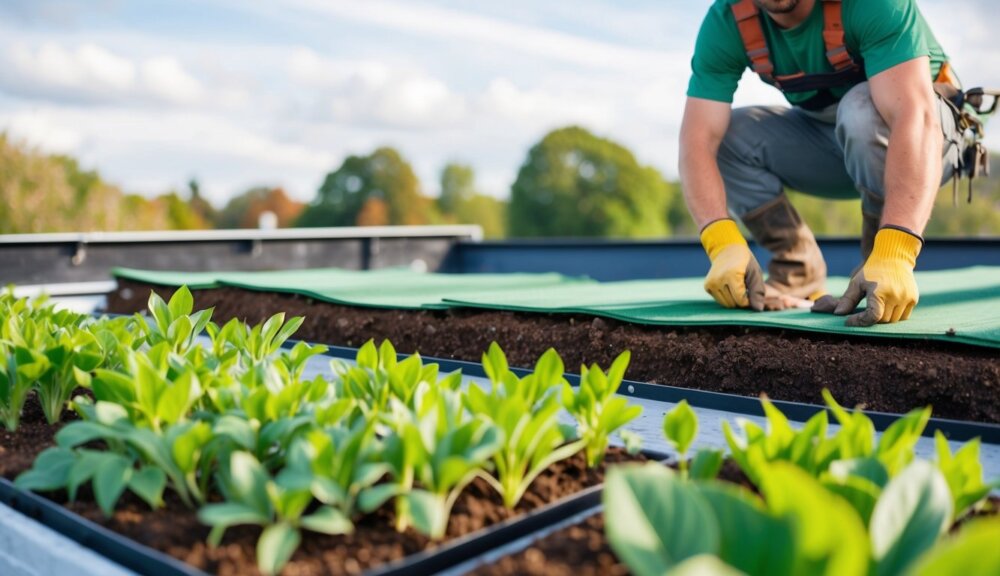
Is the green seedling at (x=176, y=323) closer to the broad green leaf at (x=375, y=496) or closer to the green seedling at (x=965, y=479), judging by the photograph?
the broad green leaf at (x=375, y=496)

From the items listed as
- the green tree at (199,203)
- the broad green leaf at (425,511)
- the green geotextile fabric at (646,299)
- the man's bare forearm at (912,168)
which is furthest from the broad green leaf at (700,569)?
the green tree at (199,203)

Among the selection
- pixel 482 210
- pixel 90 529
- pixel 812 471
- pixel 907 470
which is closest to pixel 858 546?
pixel 907 470

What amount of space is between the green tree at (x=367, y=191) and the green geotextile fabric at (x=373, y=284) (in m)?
43.9

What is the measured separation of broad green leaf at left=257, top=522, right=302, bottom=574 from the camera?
932 millimetres

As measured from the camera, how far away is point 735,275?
2498 mm

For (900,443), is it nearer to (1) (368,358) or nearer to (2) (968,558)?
(2) (968,558)

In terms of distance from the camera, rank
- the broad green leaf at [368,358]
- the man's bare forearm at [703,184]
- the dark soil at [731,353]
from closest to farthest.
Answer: the broad green leaf at [368,358], the dark soil at [731,353], the man's bare forearm at [703,184]

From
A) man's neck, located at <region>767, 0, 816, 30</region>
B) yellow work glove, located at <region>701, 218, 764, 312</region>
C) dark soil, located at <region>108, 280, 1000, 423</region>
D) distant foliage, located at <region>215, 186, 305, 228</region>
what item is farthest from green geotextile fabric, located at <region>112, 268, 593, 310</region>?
distant foliage, located at <region>215, 186, 305, 228</region>

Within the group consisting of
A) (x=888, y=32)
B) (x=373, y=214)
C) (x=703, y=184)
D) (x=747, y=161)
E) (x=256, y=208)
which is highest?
(x=256, y=208)

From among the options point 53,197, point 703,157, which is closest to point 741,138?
point 703,157

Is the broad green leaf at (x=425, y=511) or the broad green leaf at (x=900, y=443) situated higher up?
the broad green leaf at (x=900, y=443)

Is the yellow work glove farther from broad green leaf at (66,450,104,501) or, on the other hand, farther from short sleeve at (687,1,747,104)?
broad green leaf at (66,450,104,501)

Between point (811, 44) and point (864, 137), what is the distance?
36 centimetres

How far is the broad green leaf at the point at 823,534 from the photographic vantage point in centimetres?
72
